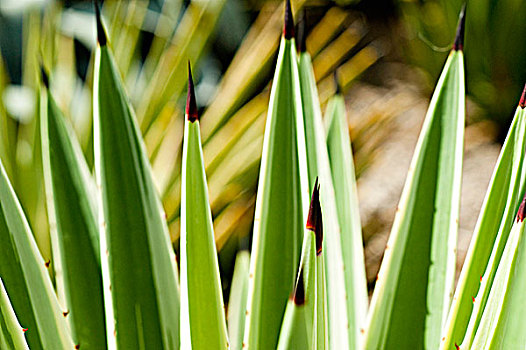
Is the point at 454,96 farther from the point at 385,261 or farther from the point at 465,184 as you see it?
the point at 465,184

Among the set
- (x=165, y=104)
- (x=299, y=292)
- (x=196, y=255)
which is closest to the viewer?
(x=299, y=292)

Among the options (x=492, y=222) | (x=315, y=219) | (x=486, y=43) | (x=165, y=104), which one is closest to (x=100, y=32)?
(x=315, y=219)

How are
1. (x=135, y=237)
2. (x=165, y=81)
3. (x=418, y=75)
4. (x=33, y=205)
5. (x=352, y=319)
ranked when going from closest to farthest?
1. (x=135, y=237)
2. (x=352, y=319)
3. (x=33, y=205)
4. (x=165, y=81)
5. (x=418, y=75)

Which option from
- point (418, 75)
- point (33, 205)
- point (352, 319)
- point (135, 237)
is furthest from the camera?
point (418, 75)

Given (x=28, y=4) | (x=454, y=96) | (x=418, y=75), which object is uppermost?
(x=418, y=75)

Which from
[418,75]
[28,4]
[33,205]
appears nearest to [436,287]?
[33,205]

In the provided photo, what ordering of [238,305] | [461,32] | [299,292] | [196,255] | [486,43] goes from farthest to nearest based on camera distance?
[486,43], [238,305], [461,32], [196,255], [299,292]

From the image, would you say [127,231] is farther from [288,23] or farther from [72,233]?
[288,23]

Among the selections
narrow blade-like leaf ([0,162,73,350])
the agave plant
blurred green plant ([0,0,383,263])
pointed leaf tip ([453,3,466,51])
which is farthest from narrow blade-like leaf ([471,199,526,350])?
blurred green plant ([0,0,383,263])
